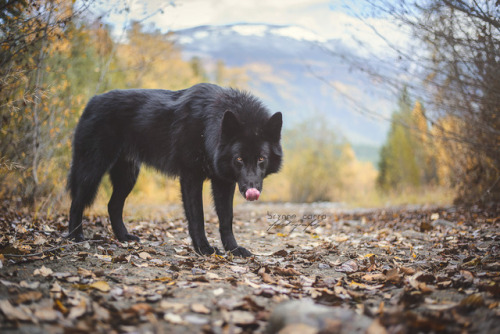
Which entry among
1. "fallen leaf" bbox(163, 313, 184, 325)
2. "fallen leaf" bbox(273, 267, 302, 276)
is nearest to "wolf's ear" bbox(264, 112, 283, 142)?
"fallen leaf" bbox(273, 267, 302, 276)

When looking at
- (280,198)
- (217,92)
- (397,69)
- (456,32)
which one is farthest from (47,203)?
(280,198)

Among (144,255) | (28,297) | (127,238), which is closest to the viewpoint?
(28,297)

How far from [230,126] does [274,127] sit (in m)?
0.50

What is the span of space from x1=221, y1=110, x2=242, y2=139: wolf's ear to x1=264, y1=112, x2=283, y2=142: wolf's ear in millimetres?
314

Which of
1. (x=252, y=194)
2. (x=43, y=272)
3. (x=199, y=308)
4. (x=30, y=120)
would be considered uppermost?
(x=30, y=120)

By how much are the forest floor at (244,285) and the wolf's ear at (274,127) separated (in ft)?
4.37

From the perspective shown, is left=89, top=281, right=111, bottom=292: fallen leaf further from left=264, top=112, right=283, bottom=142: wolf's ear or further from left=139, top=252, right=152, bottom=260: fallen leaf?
left=264, top=112, right=283, bottom=142: wolf's ear

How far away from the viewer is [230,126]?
12.3 feet

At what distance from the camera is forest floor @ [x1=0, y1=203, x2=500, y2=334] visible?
1899 mm

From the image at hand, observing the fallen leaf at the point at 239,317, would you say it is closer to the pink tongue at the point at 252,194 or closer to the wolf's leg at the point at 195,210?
the pink tongue at the point at 252,194

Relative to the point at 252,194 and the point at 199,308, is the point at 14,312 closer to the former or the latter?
the point at 199,308

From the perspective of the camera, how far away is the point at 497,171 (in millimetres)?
6926

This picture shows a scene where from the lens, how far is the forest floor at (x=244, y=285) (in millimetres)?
1899

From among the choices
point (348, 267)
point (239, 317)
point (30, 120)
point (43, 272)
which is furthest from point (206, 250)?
point (30, 120)
